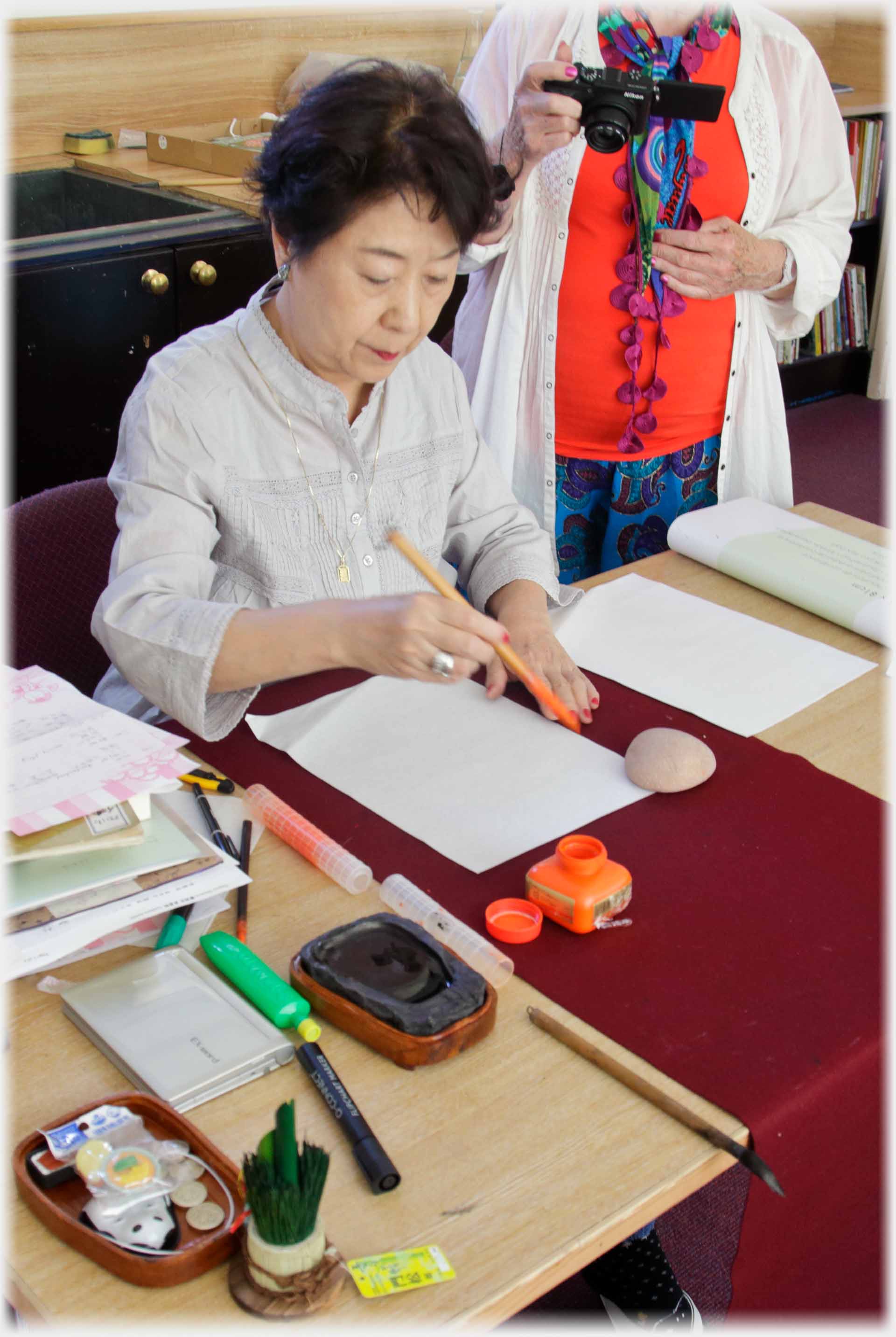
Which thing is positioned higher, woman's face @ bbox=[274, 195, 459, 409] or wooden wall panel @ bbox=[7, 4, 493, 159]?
wooden wall panel @ bbox=[7, 4, 493, 159]

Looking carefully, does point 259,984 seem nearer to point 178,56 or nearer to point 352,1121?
point 352,1121

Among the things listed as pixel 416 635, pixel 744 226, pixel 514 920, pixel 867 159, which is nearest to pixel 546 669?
pixel 416 635

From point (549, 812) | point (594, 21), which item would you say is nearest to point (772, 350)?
point (594, 21)

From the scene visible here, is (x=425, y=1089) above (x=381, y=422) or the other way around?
the other way around

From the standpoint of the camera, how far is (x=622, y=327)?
1938mm

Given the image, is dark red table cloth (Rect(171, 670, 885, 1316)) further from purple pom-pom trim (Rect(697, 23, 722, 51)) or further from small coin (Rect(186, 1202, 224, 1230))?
purple pom-pom trim (Rect(697, 23, 722, 51))

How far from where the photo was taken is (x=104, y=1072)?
3.07 ft

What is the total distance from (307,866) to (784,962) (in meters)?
0.41

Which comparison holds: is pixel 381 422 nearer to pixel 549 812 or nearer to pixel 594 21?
pixel 549 812

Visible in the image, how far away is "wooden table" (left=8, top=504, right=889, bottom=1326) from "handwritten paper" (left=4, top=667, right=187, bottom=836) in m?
0.13

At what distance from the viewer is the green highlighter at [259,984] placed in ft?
3.19

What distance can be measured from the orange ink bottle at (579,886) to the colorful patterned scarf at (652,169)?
1036mm

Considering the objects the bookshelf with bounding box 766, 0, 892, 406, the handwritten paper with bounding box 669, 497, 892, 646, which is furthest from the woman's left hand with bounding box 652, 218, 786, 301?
the bookshelf with bounding box 766, 0, 892, 406

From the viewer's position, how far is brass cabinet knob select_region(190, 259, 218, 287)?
2.58 meters
